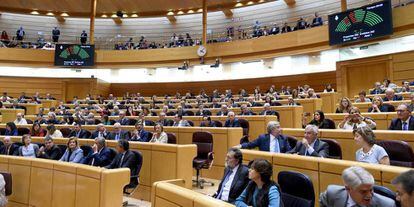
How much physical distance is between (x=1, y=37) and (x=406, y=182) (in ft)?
65.2

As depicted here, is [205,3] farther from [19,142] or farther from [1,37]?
[19,142]

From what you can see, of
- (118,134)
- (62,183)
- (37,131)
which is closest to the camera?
(62,183)

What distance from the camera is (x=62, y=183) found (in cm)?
429

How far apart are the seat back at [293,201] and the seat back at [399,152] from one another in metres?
1.29

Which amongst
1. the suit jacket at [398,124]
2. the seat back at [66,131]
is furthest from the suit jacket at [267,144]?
the seat back at [66,131]

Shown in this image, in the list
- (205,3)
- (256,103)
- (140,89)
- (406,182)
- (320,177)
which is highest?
Result: (205,3)

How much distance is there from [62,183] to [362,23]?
10.3m

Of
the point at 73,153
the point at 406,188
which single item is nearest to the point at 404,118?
the point at 406,188

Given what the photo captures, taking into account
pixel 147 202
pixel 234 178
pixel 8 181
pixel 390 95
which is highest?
pixel 390 95

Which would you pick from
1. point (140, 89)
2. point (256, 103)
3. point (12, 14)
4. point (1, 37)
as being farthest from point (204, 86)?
point (12, 14)

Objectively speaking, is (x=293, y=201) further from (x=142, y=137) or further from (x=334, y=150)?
(x=142, y=137)

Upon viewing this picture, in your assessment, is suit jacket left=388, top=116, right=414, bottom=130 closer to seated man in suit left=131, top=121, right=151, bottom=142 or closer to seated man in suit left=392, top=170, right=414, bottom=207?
seated man in suit left=392, top=170, right=414, bottom=207

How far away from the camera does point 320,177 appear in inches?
124

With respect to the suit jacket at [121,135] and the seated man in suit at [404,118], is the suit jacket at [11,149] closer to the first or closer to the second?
the suit jacket at [121,135]
